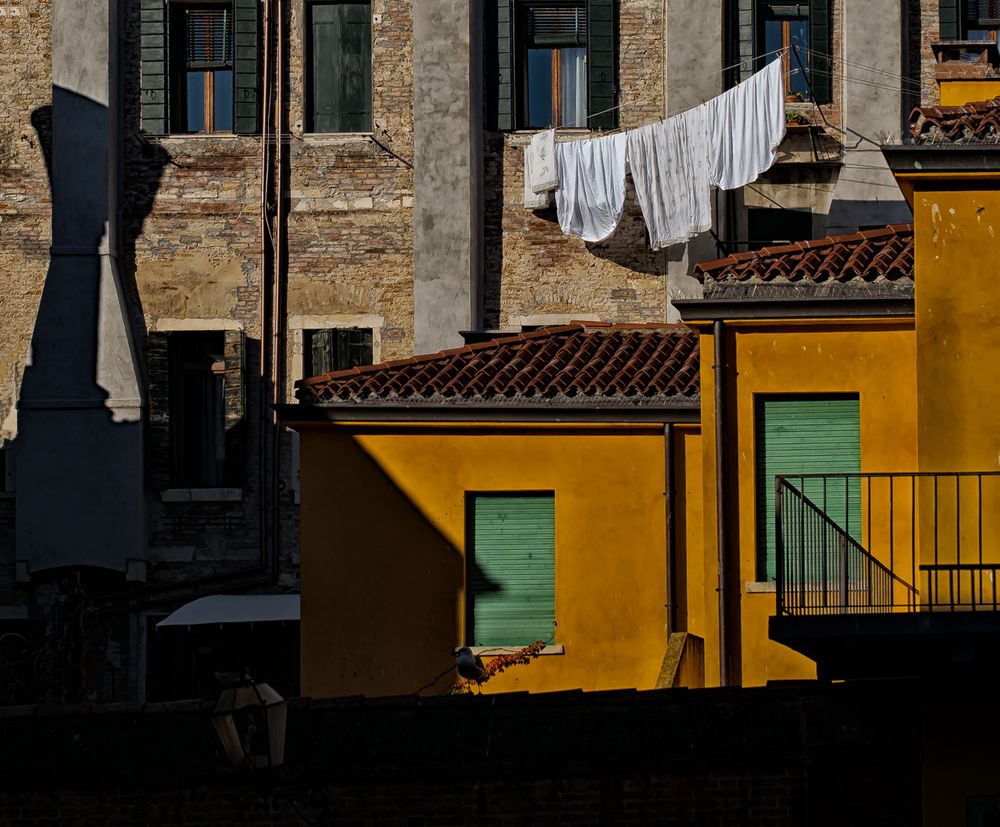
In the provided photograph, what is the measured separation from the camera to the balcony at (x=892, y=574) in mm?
11703

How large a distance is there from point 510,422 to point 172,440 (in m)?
5.79

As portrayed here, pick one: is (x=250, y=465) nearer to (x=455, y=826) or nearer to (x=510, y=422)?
(x=510, y=422)

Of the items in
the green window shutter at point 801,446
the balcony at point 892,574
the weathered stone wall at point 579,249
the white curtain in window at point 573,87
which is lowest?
the balcony at point 892,574

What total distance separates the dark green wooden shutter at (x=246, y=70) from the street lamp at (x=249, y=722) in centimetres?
1212

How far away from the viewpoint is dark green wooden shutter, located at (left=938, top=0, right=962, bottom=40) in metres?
20.8

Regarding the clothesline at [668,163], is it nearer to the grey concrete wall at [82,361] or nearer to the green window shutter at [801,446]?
the grey concrete wall at [82,361]

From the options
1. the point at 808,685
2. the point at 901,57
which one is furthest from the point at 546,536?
the point at 901,57

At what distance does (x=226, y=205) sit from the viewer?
21094 mm

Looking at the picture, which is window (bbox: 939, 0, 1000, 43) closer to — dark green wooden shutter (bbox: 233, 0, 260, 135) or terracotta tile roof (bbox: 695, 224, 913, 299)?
terracotta tile roof (bbox: 695, 224, 913, 299)

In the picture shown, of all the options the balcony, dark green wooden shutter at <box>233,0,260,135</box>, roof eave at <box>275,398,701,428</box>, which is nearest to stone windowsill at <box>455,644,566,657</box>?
roof eave at <box>275,398,701,428</box>

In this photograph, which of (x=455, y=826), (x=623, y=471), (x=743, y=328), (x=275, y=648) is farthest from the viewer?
(x=275, y=648)

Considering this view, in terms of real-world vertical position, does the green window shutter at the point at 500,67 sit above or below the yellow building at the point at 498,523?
above

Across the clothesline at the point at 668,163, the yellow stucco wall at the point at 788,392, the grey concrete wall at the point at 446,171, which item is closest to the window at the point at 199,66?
the grey concrete wall at the point at 446,171

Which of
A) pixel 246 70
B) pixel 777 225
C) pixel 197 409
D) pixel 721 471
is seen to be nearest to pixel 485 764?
pixel 721 471
